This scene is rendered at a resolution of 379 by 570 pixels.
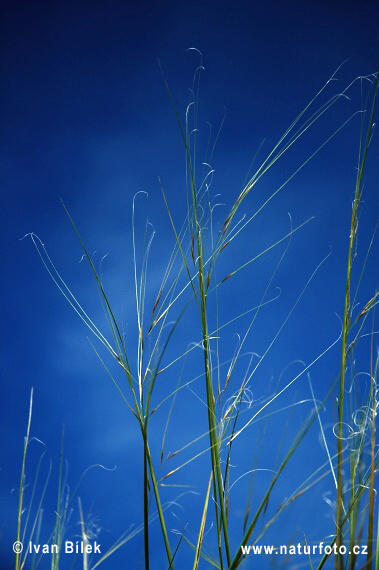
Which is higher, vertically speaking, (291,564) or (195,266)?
(195,266)

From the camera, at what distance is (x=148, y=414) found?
595 millimetres

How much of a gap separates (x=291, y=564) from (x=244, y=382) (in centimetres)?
24

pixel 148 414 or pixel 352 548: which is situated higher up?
pixel 148 414

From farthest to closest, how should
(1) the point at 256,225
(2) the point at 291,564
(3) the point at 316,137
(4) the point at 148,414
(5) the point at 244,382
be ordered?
(1) the point at 256,225
(3) the point at 316,137
(5) the point at 244,382
(4) the point at 148,414
(2) the point at 291,564

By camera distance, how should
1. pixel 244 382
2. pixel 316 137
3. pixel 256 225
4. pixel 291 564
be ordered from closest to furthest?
1. pixel 291 564
2. pixel 244 382
3. pixel 316 137
4. pixel 256 225

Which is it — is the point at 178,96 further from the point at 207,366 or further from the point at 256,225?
the point at 207,366

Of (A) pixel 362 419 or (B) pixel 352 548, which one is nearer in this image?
(B) pixel 352 548

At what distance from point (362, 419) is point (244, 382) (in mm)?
137

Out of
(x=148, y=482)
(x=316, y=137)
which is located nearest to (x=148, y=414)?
(x=148, y=482)

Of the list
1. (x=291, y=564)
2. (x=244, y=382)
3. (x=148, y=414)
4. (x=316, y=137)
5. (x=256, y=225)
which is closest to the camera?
(x=291, y=564)

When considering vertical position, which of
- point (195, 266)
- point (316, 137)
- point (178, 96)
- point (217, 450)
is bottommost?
point (217, 450)

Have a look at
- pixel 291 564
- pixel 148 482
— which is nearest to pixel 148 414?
pixel 148 482

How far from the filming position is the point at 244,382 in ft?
2.30

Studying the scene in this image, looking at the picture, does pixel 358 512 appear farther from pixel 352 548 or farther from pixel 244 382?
pixel 244 382
